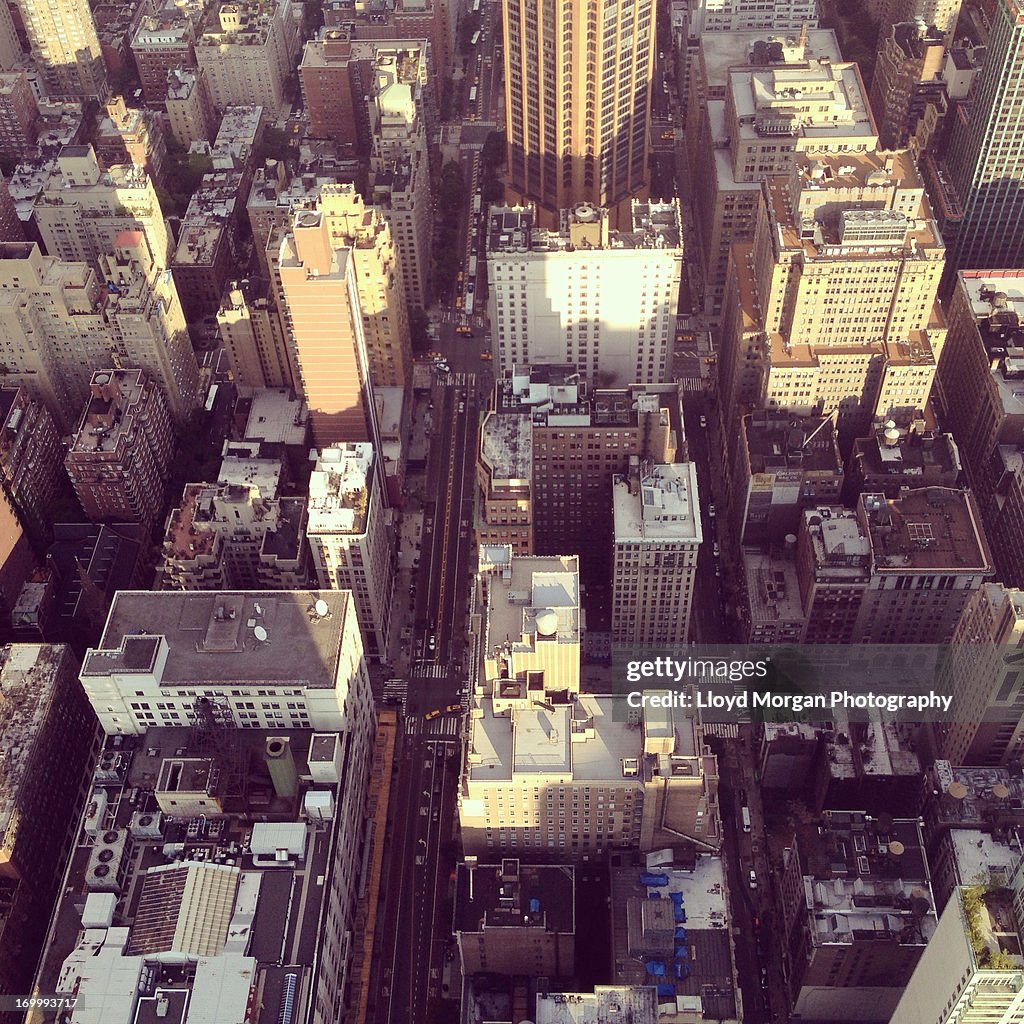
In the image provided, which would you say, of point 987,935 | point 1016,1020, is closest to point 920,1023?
point 1016,1020

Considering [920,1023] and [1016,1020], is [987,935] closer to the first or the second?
[1016,1020]

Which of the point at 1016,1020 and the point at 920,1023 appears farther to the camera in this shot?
the point at 920,1023

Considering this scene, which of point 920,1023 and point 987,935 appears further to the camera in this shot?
point 920,1023
